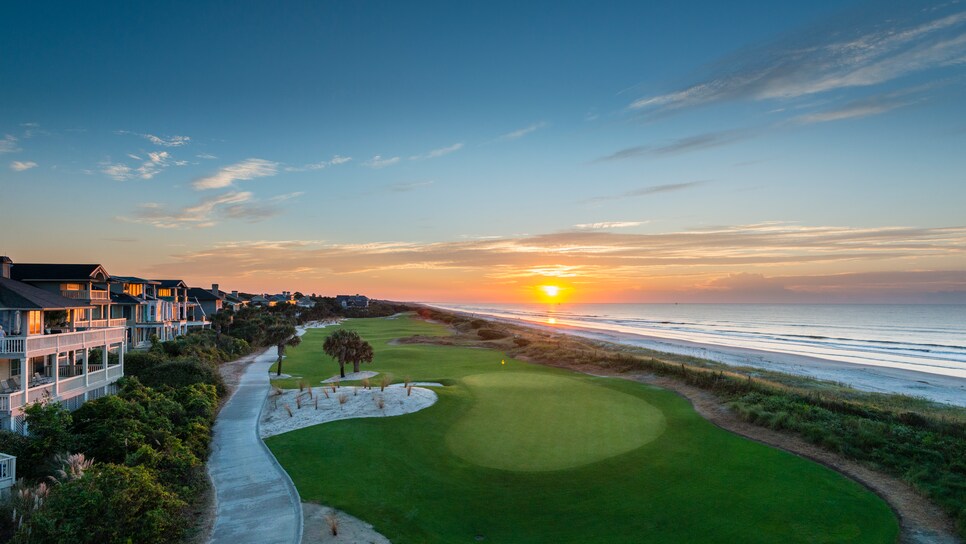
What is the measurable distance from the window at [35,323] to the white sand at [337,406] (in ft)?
38.7

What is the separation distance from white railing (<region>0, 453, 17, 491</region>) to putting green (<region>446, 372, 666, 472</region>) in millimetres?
13418

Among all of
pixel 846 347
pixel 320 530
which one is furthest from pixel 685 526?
pixel 846 347

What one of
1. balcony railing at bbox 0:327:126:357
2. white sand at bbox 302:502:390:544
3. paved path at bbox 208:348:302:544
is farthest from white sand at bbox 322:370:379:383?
white sand at bbox 302:502:390:544

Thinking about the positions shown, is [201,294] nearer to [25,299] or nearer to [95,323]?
[95,323]

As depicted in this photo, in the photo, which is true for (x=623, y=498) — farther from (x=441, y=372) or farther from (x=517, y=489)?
(x=441, y=372)

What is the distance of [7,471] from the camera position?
14.7 meters

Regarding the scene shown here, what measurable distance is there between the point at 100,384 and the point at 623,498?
26.3m

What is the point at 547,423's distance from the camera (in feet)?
76.2

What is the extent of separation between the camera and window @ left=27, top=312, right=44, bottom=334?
25.6 metres

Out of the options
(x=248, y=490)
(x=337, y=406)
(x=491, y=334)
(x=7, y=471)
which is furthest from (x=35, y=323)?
(x=491, y=334)

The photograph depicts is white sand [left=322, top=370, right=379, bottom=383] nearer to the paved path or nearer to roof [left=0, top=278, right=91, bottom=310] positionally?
the paved path

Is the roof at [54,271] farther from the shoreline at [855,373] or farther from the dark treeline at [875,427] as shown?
the shoreline at [855,373]

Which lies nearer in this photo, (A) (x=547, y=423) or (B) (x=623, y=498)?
(B) (x=623, y=498)

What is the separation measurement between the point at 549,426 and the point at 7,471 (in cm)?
1846
